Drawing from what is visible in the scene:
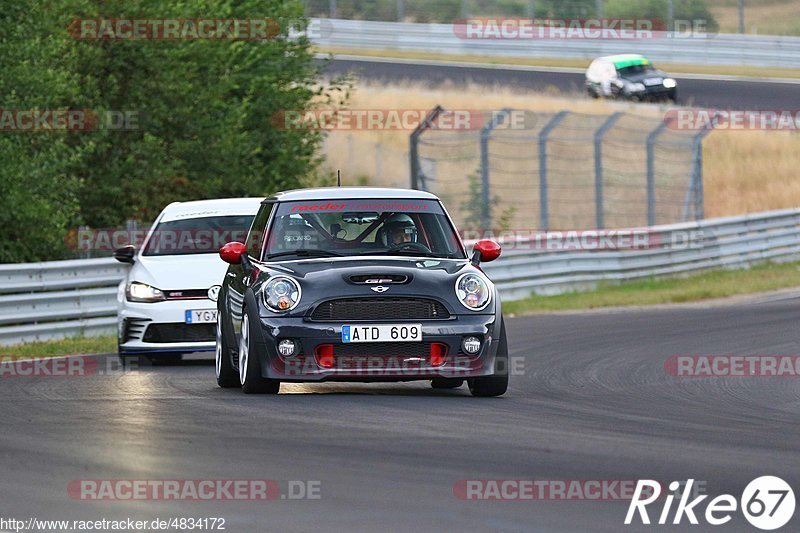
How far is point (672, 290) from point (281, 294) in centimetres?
1448

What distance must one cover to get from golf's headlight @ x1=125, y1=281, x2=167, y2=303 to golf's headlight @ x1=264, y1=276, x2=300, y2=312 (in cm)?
407

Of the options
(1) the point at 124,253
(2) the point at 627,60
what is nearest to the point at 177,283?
(1) the point at 124,253

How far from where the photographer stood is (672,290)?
24516 mm

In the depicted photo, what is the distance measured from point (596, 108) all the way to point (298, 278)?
32.0m

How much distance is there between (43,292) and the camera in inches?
724

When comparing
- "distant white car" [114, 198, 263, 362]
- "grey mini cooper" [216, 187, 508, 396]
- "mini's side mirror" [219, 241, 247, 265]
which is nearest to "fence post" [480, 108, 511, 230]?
"distant white car" [114, 198, 263, 362]

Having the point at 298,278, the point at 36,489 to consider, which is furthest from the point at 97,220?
the point at 36,489

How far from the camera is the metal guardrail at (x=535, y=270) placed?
17922 mm

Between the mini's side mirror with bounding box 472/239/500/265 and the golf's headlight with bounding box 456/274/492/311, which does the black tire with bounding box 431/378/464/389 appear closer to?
the mini's side mirror with bounding box 472/239/500/265

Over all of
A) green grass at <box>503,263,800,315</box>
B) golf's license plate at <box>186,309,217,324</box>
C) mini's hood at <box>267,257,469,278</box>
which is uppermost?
mini's hood at <box>267,257,469,278</box>

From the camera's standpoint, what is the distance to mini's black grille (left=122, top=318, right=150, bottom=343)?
48.5ft

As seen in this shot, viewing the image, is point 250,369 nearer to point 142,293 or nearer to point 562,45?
point 142,293
